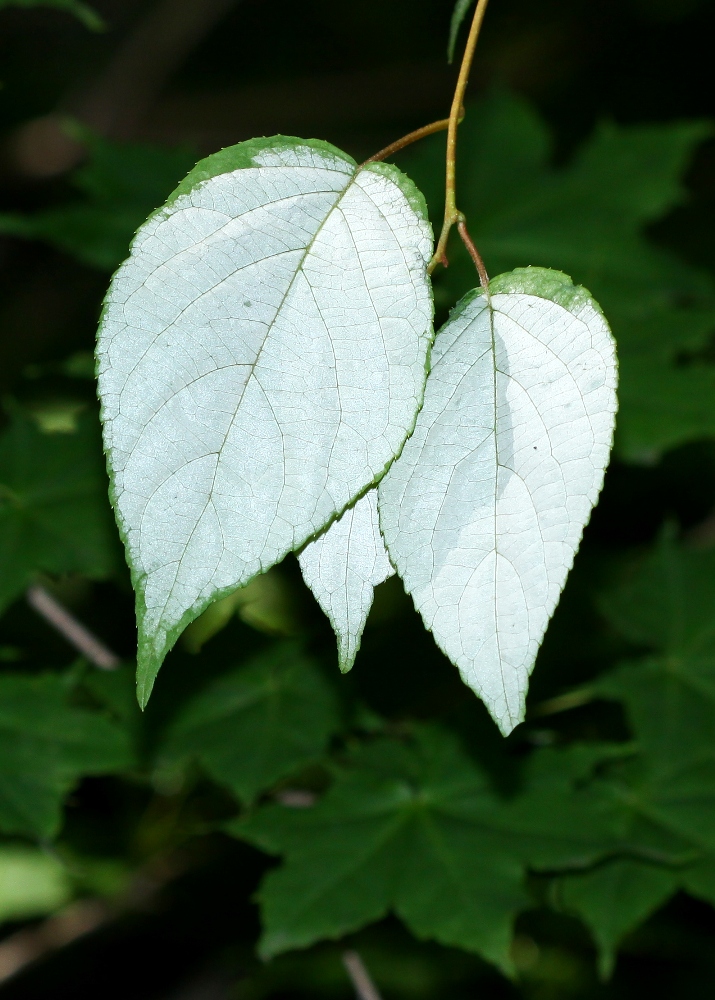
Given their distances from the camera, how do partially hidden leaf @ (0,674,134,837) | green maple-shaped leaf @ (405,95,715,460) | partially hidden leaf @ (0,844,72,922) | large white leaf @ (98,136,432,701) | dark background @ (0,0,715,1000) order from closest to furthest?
large white leaf @ (98,136,432,701)
partially hidden leaf @ (0,674,134,837)
green maple-shaped leaf @ (405,95,715,460)
partially hidden leaf @ (0,844,72,922)
dark background @ (0,0,715,1000)

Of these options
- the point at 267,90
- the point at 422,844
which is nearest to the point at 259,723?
the point at 422,844

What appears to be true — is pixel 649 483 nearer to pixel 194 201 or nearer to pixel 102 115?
pixel 194 201

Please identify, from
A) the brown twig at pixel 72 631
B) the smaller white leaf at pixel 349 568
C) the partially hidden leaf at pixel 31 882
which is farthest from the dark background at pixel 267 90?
the smaller white leaf at pixel 349 568

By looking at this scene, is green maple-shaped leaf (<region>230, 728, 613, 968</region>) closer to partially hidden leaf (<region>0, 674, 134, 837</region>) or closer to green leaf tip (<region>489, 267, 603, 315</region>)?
partially hidden leaf (<region>0, 674, 134, 837</region>)

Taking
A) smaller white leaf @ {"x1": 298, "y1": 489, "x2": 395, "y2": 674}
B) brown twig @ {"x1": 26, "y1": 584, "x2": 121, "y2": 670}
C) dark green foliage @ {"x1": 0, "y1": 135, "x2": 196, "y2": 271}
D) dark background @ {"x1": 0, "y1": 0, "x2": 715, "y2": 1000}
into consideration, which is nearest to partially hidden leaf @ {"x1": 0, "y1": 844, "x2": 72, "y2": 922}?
dark background @ {"x1": 0, "y1": 0, "x2": 715, "y2": 1000}

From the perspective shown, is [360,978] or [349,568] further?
[360,978]

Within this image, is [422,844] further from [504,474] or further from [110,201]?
[110,201]
